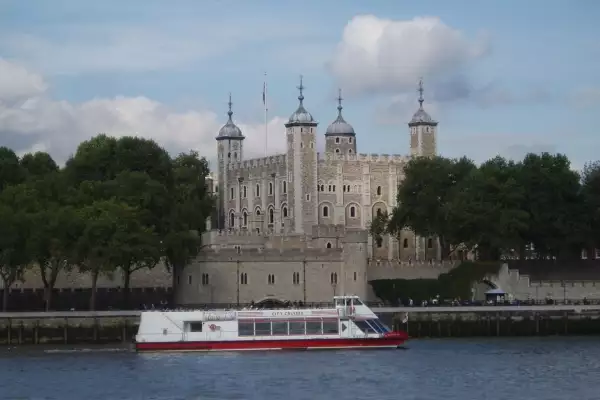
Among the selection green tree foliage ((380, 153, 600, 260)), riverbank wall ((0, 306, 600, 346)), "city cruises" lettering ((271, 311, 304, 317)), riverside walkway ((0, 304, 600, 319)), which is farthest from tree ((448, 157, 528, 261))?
"city cruises" lettering ((271, 311, 304, 317))

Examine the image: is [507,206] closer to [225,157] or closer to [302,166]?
[302,166]

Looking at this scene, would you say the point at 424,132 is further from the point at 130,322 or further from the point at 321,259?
the point at 130,322

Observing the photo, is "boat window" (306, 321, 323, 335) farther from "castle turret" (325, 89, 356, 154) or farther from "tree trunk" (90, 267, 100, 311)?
"castle turret" (325, 89, 356, 154)

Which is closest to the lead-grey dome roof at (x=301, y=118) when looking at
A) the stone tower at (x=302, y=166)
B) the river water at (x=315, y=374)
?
the stone tower at (x=302, y=166)

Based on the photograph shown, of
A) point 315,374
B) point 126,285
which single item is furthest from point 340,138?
point 315,374

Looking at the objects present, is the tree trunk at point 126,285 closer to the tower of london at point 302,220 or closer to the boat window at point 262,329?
the tower of london at point 302,220

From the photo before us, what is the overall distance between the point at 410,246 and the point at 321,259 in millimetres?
27536

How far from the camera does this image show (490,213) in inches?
4486

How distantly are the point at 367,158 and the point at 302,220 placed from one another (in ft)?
26.9

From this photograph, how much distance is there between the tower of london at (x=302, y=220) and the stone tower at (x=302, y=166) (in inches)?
2.9

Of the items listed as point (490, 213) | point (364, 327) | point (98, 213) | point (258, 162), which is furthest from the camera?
point (258, 162)

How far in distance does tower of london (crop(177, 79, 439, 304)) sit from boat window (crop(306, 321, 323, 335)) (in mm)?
20696

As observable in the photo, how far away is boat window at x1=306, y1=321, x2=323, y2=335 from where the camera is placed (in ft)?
281

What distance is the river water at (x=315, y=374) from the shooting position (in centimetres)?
6806
